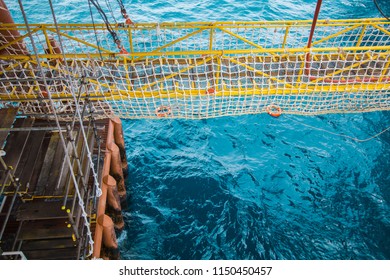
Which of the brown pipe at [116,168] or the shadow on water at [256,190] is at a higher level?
the brown pipe at [116,168]

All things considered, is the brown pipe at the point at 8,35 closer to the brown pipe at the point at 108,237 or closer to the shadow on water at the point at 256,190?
the shadow on water at the point at 256,190

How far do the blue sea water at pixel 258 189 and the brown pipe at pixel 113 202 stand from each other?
453 millimetres

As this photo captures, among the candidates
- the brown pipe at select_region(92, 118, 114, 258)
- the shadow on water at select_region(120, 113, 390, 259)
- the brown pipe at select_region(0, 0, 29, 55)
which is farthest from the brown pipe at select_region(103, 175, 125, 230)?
the brown pipe at select_region(0, 0, 29, 55)

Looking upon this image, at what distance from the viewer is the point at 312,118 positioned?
40.8ft

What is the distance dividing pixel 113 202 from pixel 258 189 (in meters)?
4.57

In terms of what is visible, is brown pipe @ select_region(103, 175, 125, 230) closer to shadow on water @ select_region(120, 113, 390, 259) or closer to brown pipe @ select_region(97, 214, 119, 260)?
shadow on water @ select_region(120, 113, 390, 259)

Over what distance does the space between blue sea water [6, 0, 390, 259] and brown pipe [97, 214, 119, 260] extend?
36.0 inches

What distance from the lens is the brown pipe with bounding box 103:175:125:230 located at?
25.9 ft

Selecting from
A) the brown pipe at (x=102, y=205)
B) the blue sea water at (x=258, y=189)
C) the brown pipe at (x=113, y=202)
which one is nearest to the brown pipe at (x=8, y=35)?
the brown pipe at (x=102, y=205)

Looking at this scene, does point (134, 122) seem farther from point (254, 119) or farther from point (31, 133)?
point (31, 133)

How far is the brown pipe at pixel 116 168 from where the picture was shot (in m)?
8.49

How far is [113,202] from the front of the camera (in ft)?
27.3

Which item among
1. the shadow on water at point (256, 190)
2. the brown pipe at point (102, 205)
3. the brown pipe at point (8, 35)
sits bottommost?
the shadow on water at point (256, 190)
